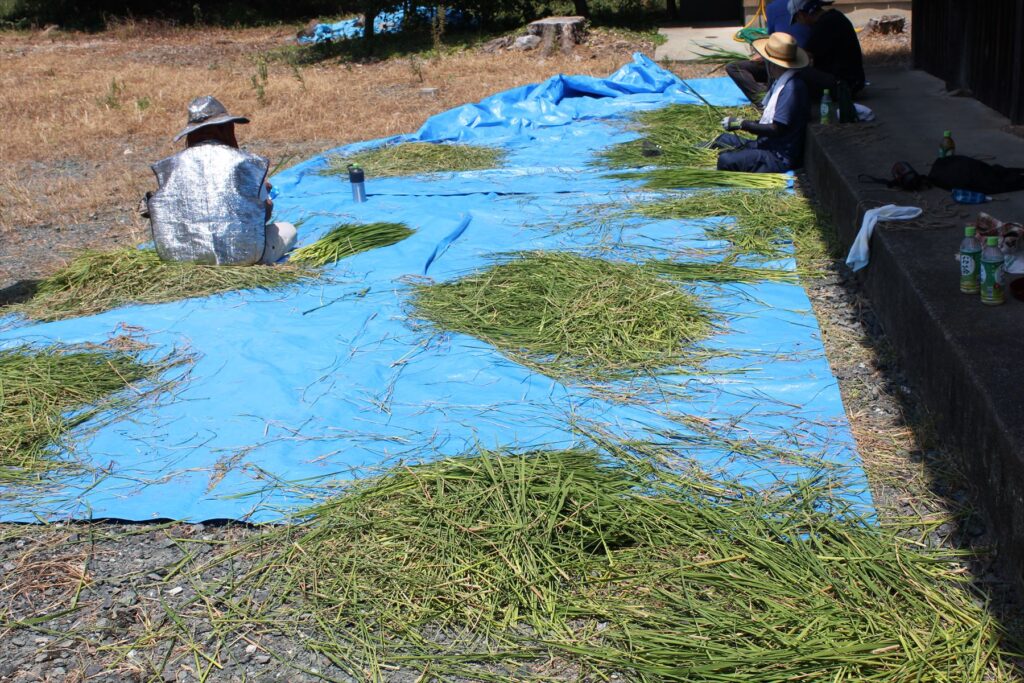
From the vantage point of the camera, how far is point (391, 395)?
3.89 m

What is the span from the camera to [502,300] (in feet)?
15.1

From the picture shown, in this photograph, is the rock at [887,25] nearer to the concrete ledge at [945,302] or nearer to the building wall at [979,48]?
the building wall at [979,48]

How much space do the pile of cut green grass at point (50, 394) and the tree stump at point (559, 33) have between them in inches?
421

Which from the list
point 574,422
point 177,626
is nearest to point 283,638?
point 177,626

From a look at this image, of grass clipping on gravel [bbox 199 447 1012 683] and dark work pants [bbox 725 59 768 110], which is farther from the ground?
dark work pants [bbox 725 59 768 110]

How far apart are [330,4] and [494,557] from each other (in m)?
21.9

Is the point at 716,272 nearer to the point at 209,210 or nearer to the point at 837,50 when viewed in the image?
the point at 209,210

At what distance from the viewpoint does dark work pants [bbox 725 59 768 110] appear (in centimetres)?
903

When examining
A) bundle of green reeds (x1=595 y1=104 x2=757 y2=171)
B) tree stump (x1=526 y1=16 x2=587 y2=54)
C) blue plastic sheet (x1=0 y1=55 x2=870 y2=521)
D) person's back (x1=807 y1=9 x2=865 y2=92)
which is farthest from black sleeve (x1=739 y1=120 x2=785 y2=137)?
tree stump (x1=526 y1=16 x2=587 y2=54)

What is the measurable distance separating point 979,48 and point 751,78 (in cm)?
224

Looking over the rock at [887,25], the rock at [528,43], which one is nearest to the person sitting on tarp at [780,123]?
the rock at [887,25]

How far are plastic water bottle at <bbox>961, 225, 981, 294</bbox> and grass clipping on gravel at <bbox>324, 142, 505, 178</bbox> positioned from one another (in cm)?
442

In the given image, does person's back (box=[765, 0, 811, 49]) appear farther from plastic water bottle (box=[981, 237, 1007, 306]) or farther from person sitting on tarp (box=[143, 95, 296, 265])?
plastic water bottle (box=[981, 237, 1007, 306])

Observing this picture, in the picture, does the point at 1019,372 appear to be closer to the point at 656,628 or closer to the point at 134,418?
the point at 656,628
